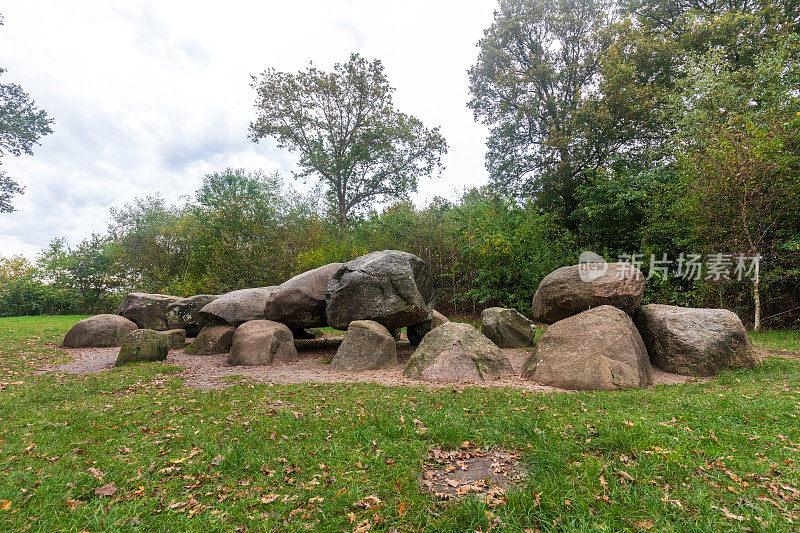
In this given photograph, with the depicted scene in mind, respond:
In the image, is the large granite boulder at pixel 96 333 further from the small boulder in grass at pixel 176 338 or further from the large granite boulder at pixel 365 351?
the large granite boulder at pixel 365 351

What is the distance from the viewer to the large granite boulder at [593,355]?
6.07 metres

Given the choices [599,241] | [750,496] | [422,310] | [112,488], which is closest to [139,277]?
[422,310]

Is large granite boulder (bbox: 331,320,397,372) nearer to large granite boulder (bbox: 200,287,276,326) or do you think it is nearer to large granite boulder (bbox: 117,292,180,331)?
large granite boulder (bbox: 200,287,276,326)

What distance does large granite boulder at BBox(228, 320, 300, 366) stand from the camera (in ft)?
28.0

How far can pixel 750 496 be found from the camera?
269 cm

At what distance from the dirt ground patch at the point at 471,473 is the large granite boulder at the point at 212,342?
7.95m

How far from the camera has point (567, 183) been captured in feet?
58.3

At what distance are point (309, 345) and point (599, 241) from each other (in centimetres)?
1348

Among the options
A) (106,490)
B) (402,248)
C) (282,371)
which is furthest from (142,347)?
(402,248)

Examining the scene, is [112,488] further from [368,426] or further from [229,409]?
[368,426]

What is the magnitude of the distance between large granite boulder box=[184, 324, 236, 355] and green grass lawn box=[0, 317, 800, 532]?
3980 millimetres

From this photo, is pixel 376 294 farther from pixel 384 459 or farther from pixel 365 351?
pixel 384 459

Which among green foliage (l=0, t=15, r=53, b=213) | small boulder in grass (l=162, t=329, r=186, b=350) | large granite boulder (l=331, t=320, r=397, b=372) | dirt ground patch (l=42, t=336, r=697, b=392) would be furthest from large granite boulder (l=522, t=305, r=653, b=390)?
green foliage (l=0, t=15, r=53, b=213)

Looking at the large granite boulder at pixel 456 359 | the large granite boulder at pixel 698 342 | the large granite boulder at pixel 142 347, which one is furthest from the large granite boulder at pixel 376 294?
the large granite boulder at pixel 698 342
